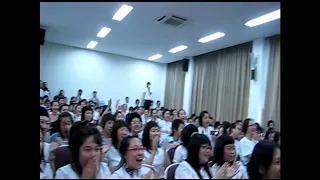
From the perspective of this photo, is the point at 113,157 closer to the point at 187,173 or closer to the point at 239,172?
the point at 187,173

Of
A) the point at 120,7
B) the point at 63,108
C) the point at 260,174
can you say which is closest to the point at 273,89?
the point at 120,7

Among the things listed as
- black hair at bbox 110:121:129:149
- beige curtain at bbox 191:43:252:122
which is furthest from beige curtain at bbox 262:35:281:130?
black hair at bbox 110:121:129:149

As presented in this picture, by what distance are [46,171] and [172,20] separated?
11.5ft

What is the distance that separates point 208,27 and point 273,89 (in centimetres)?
171

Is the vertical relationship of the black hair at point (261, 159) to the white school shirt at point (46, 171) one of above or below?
above

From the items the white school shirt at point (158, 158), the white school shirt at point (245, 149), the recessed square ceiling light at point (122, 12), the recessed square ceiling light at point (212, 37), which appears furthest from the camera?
the recessed square ceiling light at point (212, 37)

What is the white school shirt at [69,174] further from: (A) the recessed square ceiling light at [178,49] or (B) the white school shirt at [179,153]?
(A) the recessed square ceiling light at [178,49]

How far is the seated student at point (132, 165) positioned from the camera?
1426mm

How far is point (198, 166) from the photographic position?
1.49 meters

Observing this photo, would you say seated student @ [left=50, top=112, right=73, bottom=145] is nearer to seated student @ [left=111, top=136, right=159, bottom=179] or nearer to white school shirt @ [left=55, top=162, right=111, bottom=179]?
seated student @ [left=111, top=136, right=159, bottom=179]

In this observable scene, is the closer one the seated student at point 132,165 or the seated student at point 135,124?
the seated student at point 132,165

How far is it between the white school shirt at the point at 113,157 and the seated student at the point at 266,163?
1.10m

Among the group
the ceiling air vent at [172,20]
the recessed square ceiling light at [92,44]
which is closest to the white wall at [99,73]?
the recessed square ceiling light at [92,44]
